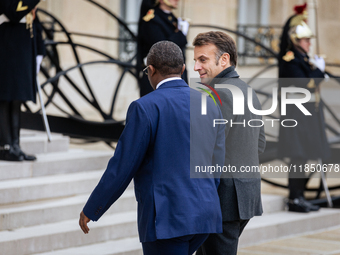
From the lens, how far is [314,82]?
554 cm

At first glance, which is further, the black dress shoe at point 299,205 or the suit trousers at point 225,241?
the black dress shoe at point 299,205

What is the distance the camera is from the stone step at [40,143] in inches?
211

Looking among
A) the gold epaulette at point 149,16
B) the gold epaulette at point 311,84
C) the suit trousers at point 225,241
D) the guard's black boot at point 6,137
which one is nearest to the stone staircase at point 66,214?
the guard's black boot at point 6,137

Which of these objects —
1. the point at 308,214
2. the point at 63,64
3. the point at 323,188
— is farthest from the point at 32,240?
the point at 63,64

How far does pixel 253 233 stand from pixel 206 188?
102 inches

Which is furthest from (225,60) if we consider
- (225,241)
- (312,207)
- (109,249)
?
(312,207)

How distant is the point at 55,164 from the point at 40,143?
45 centimetres

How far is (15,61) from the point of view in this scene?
4723 mm

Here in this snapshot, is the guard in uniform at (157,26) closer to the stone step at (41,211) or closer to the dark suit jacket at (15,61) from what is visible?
the dark suit jacket at (15,61)

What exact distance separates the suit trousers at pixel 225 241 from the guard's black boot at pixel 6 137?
2417 millimetres

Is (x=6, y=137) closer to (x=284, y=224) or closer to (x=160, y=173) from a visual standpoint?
(x=284, y=224)

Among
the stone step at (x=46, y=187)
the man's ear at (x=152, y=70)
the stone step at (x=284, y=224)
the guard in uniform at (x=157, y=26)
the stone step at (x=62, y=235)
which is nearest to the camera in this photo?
the man's ear at (x=152, y=70)

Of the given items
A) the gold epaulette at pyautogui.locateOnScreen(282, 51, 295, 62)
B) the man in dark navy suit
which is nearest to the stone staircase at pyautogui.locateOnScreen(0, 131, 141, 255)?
the man in dark navy suit

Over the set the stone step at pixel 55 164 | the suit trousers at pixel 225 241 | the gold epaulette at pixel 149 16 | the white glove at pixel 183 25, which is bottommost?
the stone step at pixel 55 164
